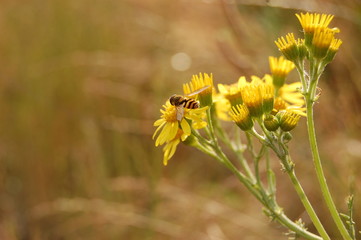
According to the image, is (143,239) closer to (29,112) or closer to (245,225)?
(245,225)

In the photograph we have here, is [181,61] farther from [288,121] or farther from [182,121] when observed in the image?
[288,121]

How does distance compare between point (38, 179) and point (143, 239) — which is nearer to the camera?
point (143, 239)

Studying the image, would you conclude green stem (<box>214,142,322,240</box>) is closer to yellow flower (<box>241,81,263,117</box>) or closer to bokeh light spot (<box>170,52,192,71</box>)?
yellow flower (<box>241,81,263,117</box>)

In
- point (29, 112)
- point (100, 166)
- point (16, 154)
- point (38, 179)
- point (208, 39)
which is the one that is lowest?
point (100, 166)

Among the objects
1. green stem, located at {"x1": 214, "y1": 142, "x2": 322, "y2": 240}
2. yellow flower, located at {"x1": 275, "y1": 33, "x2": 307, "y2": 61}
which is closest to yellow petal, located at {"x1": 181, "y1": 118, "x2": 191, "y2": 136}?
green stem, located at {"x1": 214, "y1": 142, "x2": 322, "y2": 240}

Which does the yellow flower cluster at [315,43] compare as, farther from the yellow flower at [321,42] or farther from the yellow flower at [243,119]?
the yellow flower at [243,119]

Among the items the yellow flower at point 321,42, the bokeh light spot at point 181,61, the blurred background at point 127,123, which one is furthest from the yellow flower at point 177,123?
the bokeh light spot at point 181,61

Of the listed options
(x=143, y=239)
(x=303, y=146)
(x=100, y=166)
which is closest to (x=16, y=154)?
(x=100, y=166)

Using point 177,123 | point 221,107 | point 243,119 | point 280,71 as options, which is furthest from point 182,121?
point 280,71
